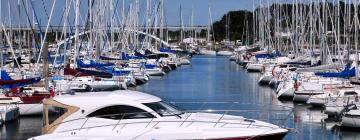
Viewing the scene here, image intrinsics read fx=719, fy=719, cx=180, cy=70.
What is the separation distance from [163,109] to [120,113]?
1237mm

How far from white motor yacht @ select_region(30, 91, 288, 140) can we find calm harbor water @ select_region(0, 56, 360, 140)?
146 cm

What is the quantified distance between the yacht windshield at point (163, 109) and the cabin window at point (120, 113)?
322 mm

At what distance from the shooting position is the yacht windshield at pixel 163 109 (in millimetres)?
20266

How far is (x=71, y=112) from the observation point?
66.9ft

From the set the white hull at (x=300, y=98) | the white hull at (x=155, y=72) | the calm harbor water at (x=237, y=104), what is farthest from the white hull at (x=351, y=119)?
the white hull at (x=155, y=72)

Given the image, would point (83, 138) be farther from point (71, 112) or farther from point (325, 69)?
point (325, 69)

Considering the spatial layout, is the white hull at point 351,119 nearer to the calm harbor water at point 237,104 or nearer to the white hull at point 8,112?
the calm harbor water at point 237,104

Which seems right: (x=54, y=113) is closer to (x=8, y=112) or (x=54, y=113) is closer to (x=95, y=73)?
Result: (x=8, y=112)

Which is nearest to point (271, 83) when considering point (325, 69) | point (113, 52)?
point (325, 69)

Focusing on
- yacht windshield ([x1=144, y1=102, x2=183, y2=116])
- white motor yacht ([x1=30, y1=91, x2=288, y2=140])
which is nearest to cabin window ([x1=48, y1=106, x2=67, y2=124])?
white motor yacht ([x1=30, y1=91, x2=288, y2=140])

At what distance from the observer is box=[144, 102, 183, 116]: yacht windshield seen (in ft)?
66.5

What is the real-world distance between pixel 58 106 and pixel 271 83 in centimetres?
4540

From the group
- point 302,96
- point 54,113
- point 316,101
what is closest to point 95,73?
point 302,96

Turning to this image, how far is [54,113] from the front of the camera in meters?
21.0
